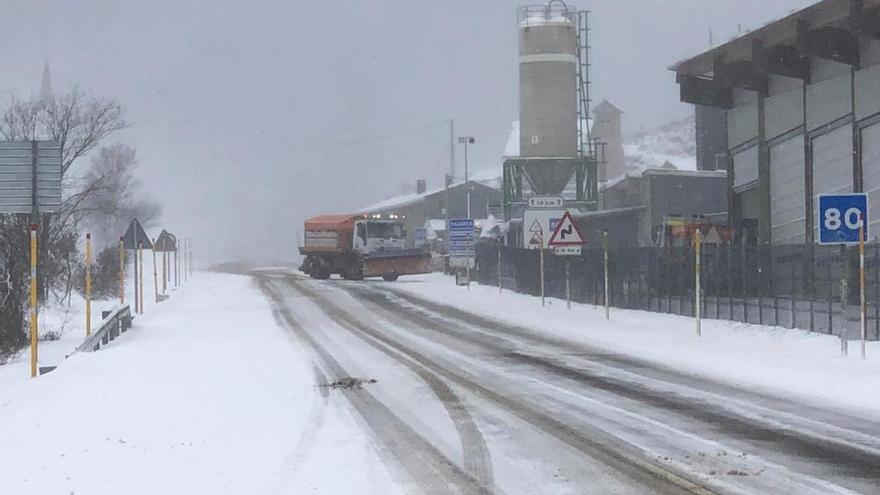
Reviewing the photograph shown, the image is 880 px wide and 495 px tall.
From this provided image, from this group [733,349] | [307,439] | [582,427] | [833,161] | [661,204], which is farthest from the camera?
[661,204]

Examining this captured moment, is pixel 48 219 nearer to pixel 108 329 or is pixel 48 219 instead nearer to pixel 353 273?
pixel 108 329

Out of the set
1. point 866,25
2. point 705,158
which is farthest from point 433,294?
point 705,158

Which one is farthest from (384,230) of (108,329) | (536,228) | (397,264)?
(108,329)

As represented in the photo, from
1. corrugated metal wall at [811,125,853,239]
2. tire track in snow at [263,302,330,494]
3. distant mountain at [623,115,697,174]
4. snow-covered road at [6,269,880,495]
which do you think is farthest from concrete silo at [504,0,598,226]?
distant mountain at [623,115,697,174]

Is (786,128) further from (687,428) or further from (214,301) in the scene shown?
(687,428)

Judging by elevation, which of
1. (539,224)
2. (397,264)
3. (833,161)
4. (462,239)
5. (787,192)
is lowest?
(397,264)

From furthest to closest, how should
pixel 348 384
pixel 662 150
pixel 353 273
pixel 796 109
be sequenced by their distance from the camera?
pixel 662 150
pixel 353 273
pixel 796 109
pixel 348 384

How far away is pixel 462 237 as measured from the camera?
1731 inches

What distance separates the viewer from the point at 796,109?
97.7ft

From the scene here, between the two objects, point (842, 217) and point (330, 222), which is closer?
point (842, 217)

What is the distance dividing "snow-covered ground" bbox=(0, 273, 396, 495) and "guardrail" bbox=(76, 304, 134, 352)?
0.37m

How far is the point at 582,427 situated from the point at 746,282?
12626 millimetres

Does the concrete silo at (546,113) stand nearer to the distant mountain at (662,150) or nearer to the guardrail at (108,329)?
the guardrail at (108,329)

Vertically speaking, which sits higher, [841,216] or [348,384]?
[841,216]
